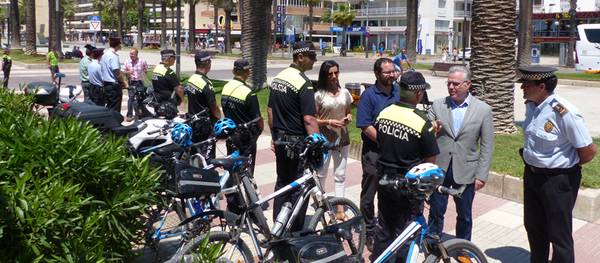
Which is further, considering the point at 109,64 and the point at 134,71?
the point at 134,71

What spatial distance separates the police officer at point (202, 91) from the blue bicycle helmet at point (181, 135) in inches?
43.3

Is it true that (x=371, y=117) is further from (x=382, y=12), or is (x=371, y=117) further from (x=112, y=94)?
(x=382, y=12)

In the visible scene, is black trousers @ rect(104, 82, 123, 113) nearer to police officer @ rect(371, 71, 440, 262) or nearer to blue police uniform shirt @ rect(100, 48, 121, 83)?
blue police uniform shirt @ rect(100, 48, 121, 83)

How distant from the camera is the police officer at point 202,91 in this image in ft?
21.9

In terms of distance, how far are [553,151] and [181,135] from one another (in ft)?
11.0

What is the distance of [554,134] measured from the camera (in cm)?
432

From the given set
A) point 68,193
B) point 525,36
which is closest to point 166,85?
point 68,193

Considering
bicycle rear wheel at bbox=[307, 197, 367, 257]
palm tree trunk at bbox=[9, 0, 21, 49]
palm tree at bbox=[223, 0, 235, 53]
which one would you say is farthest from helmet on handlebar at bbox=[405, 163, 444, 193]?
palm tree at bbox=[223, 0, 235, 53]

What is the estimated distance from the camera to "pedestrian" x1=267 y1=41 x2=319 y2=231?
523 cm

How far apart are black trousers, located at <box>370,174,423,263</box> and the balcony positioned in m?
79.9

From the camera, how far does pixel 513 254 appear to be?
18.1 ft

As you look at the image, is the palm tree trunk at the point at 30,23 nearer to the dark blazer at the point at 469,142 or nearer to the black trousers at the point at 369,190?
the black trousers at the point at 369,190

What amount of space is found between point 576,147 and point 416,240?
4.95 feet

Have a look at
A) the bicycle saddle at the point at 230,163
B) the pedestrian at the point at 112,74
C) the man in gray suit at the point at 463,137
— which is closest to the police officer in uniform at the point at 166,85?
the pedestrian at the point at 112,74
